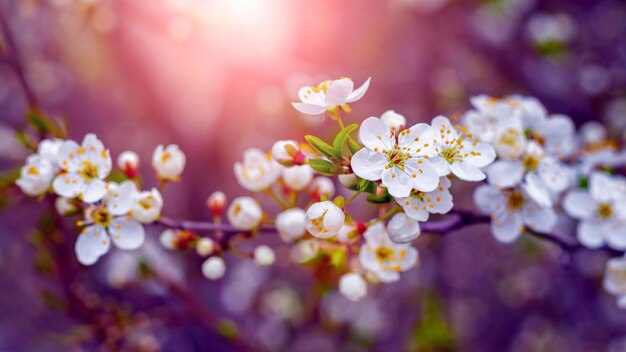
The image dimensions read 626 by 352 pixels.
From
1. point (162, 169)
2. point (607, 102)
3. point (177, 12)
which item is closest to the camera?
point (162, 169)

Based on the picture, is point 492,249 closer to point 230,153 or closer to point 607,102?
point 607,102

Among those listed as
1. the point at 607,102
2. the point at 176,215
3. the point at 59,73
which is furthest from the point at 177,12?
the point at 607,102

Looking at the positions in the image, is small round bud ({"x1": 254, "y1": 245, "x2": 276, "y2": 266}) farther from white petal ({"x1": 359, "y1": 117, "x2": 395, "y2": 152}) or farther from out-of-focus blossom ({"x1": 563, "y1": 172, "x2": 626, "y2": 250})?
out-of-focus blossom ({"x1": 563, "y1": 172, "x2": 626, "y2": 250})

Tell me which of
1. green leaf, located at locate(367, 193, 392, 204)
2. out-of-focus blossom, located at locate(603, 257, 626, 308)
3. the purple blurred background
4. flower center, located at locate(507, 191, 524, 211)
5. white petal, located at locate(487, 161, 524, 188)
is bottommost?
the purple blurred background

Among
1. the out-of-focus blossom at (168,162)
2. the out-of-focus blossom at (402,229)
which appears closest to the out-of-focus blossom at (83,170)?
the out-of-focus blossom at (168,162)

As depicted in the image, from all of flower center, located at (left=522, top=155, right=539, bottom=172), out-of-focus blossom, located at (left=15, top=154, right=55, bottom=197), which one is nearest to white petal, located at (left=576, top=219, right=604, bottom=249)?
flower center, located at (left=522, top=155, right=539, bottom=172)

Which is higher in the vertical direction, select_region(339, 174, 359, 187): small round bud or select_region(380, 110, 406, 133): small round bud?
select_region(380, 110, 406, 133): small round bud

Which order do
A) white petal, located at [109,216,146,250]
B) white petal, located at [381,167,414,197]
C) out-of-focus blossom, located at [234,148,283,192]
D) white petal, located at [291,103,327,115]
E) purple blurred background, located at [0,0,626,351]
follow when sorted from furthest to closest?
purple blurred background, located at [0,0,626,351] → out-of-focus blossom, located at [234,148,283,192] → white petal, located at [109,216,146,250] → white petal, located at [291,103,327,115] → white petal, located at [381,167,414,197]
